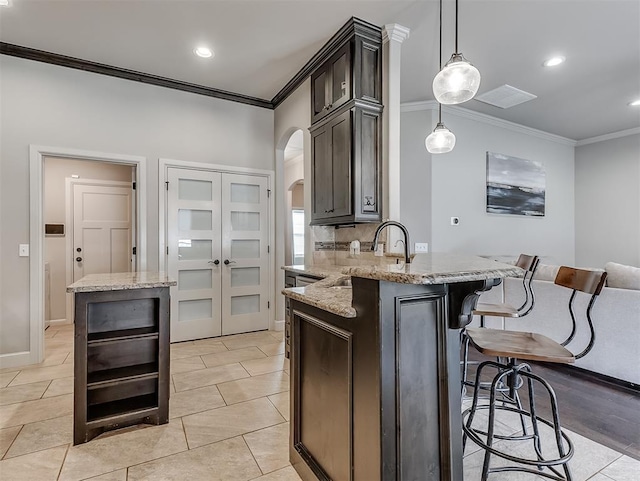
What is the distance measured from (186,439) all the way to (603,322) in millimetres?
3297

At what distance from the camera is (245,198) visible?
446 cm

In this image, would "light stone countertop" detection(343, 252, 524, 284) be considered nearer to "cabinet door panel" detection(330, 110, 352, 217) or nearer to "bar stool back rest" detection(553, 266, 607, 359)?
"bar stool back rest" detection(553, 266, 607, 359)

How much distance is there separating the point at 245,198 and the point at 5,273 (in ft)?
8.26

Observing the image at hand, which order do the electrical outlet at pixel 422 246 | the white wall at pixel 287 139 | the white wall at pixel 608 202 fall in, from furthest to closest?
the white wall at pixel 608 202 < the electrical outlet at pixel 422 246 < the white wall at pixel 287 139

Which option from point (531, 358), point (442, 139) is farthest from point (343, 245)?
point (531, 358)

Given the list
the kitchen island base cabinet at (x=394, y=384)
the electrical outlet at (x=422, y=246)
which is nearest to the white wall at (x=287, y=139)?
the electrical outlet at (x=422, y=246)

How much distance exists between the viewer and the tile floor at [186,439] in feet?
5.83

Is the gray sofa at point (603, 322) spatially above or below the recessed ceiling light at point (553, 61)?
below

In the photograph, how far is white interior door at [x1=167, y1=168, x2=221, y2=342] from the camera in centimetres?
404

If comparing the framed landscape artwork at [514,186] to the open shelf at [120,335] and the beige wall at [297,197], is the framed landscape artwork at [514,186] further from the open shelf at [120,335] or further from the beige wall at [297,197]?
the open shelf at [120,335]

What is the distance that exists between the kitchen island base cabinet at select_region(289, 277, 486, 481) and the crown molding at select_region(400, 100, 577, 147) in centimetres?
398

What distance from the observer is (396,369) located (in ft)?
3.94

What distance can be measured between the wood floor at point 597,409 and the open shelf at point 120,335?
267cm

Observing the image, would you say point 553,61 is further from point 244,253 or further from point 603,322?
point 244,253
